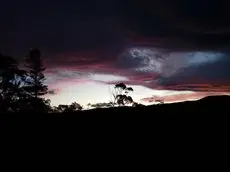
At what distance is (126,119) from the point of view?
34.1ft

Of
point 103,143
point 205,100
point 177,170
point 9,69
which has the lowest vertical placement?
point 177,170

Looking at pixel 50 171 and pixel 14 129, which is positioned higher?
pixel 14 129

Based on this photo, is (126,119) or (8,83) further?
(8,83)

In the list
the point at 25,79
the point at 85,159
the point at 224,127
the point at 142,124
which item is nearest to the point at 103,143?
the point at 85,159

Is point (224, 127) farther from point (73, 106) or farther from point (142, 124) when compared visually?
point (73, 106)

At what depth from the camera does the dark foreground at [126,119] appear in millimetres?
9766

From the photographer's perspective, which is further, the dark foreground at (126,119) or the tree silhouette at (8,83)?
the tree silhouette at (8,83)

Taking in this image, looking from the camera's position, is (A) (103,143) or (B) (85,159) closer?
(B) (85,159)

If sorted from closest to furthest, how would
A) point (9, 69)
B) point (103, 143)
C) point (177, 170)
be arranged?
point (177, 170) → point (103, 143) → point (9, 69)

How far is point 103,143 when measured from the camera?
29.3 ft

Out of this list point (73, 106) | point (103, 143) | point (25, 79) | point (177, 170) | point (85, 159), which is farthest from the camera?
point (73, 106)

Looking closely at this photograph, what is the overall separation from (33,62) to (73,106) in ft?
29.6

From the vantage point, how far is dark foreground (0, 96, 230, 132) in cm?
977

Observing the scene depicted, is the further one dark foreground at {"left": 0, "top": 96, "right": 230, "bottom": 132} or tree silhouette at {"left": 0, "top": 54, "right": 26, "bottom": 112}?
tree silhouette at {"left": 0, "top": 54, "right": 26, "bottom": 112}
